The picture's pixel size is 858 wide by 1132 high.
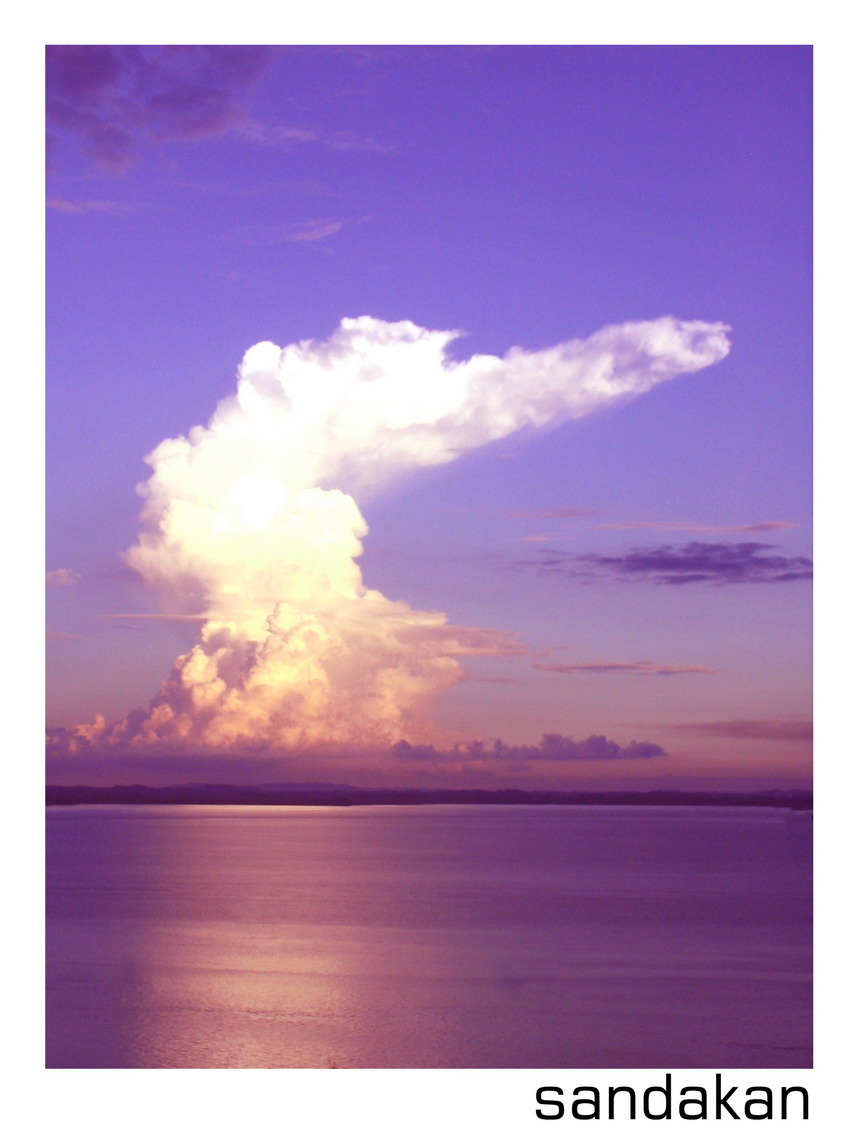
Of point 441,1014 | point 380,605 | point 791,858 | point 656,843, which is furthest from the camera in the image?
point 656,843

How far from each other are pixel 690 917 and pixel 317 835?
159ft

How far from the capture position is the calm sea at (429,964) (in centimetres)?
1518

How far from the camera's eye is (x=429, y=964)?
2236cm

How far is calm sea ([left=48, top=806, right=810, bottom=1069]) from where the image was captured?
15180 mm

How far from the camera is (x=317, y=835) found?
7544 cm
